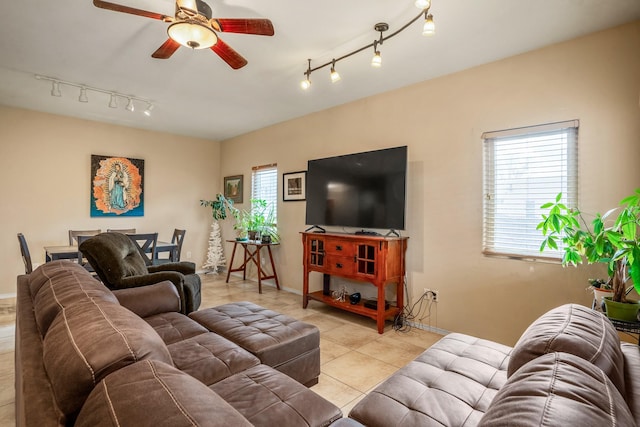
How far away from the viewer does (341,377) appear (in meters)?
2.43

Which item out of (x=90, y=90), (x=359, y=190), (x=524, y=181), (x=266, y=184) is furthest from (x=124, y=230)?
(x=524, y=181)

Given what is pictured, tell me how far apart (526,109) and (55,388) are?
342cm

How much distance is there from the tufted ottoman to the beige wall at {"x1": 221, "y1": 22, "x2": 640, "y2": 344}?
66.2 inches

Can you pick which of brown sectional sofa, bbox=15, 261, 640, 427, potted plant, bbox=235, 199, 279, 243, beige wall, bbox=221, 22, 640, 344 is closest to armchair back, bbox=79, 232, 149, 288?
brown sectional sofa, bbox=15, 261, 640, 427

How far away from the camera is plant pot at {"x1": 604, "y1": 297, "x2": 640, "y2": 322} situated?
1.90 meters

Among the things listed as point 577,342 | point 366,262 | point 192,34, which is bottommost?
point 366,262

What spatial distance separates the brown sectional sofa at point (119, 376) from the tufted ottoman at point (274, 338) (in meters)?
0.17

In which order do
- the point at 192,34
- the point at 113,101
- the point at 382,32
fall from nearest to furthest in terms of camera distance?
1. the point at 192,34
2. the point at 382,32
3. the point at 113,101

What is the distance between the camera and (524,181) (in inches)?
111

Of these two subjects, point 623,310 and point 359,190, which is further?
point 359,190

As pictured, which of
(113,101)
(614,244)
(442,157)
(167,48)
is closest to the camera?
(614,244)

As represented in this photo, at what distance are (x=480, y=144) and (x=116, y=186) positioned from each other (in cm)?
537

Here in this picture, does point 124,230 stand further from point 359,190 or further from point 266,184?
point 359,190

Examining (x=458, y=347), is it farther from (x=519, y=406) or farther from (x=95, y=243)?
(x=95, y=243)
